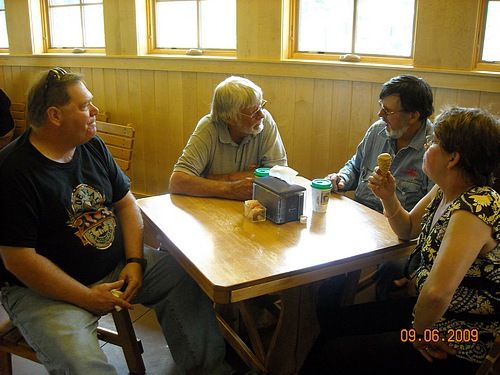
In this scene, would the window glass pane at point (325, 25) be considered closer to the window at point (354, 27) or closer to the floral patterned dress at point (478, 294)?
the window at point (354, 27)

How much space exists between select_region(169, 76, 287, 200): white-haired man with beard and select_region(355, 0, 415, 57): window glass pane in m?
0.96

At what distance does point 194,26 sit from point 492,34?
196 centimetres

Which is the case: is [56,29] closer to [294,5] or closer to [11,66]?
[11,66]

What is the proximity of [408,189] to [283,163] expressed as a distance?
22.1 inches

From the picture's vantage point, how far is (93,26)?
12.5 ft

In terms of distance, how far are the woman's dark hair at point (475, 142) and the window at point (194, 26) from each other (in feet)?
7.25

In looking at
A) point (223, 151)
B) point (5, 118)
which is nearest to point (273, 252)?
point (223, 151)

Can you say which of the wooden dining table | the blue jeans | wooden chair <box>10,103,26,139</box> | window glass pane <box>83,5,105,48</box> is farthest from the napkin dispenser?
wooden chair <box>10,103,26,139</box>

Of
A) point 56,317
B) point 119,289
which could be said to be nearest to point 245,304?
point 119,289

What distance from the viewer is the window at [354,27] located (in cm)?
262

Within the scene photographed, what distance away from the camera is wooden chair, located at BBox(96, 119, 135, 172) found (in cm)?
266

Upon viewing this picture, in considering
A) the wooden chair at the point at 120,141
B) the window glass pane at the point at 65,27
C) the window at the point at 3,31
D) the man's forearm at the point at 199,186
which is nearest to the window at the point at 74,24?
the window glass pane at the point at 65,27

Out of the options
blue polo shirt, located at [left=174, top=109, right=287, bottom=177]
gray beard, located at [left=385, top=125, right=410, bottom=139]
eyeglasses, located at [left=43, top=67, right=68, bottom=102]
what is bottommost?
blue polo shirt, located at [left=174, top=109, right=287, bottom=177]

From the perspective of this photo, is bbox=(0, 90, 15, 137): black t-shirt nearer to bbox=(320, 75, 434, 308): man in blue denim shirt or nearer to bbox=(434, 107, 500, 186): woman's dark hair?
bbox=(320, 75, 434, 308): man in blue denim shirt
